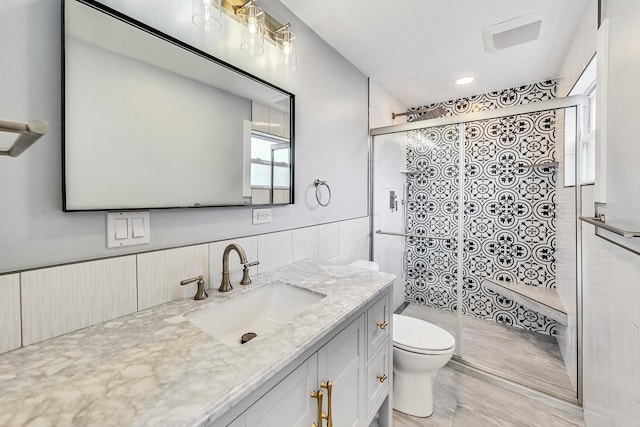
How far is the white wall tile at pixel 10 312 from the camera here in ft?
2.27

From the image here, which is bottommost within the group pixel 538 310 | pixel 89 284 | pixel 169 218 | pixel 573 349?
pixel 573 349

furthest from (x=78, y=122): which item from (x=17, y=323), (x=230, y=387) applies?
(x=230, y=387)

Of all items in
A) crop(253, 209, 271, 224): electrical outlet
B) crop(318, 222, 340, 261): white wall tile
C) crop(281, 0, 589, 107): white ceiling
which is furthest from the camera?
crop(318, 222, 340, 261): white wall tile

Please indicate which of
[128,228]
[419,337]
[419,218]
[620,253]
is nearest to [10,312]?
[128,228]

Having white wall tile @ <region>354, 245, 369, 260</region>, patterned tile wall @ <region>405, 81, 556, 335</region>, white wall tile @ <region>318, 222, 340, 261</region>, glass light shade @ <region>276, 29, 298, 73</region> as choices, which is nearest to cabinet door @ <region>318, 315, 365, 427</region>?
white wall tile @ <region>318, 222, 340, 261</region>

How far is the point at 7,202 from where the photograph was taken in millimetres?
708

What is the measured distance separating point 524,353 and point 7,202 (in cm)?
313

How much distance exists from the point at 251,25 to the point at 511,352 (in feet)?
9.61

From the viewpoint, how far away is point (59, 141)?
2.59 ft

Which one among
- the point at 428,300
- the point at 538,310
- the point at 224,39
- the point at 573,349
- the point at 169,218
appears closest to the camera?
the point at 169,218

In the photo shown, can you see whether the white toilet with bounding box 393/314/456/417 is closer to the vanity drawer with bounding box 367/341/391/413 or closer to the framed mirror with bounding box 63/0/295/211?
the vanity drawer with bounding box 367/341/391/413

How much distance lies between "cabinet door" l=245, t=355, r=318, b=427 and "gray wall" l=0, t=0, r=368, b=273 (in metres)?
0.67

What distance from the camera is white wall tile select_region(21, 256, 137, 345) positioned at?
2.42 feet

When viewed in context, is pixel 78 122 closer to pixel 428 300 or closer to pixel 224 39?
pixel 224 39
